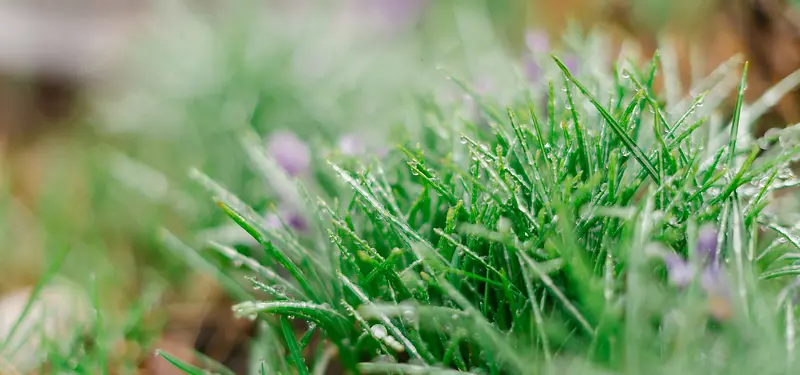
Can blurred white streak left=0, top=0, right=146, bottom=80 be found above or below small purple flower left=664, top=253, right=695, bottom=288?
below

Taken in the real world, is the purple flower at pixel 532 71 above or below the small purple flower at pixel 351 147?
above

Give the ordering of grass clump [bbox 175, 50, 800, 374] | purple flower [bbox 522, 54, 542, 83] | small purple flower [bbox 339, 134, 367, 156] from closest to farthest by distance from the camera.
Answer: grass clump [bbox 175, 50, 800, 374] < small purple flower [bbox 339, 134, 367, 156] < purple flower [bbox 522, 54, 542, 83]

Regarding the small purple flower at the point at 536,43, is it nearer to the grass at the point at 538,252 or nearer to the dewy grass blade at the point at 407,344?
the grass at the point at 538,252

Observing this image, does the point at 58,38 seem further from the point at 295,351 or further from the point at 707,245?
the point at 707,245

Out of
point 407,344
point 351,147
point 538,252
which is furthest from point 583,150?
point 351,147

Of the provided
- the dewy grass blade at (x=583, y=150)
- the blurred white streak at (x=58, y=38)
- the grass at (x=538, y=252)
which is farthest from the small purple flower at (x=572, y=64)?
the blurred white streak at (x=58, y=38)

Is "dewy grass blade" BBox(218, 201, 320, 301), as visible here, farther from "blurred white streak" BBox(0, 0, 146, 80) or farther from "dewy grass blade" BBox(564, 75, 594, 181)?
"blurred white streak" BBox(0, 0, 146, 80)

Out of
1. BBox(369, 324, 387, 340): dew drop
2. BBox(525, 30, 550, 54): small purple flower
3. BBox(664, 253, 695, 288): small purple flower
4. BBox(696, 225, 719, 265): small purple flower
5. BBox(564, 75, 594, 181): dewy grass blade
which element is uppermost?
BBox(525, 30, 550, 54): small purple flower

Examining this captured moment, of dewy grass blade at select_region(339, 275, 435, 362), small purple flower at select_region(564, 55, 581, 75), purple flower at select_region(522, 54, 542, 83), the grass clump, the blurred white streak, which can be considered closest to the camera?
the grass clump

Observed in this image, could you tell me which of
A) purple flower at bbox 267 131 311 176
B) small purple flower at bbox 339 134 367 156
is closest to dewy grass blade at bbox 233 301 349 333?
small purple flower at bbox 339 134 367 156
